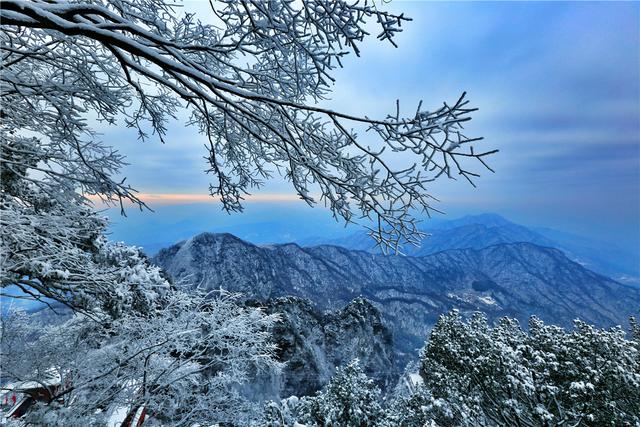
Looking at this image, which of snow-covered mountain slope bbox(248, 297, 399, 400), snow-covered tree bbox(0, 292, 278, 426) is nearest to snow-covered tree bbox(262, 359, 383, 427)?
snow-covered tree bbox(0, 292, 278, 426)

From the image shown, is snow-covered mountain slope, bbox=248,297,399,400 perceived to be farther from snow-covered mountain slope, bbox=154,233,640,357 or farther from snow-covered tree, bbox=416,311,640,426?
snow-covered tree, bbox=416,311,640,426

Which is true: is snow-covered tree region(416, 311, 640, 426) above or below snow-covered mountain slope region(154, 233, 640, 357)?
above

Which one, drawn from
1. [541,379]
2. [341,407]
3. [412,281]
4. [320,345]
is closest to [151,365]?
[341,407]

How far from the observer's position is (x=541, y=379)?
764cm

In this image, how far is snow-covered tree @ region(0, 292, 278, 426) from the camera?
16.8ft

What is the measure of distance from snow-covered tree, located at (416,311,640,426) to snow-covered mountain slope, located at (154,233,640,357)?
977 inches

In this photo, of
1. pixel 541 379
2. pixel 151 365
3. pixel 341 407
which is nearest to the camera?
pixel 151 365

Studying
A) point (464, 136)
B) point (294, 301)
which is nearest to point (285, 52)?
point (464, 136)

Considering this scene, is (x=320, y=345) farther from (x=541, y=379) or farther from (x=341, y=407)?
(x=541, y=379)

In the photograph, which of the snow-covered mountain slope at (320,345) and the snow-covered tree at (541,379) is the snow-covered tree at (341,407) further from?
the snow-covered mountain slope at (320,345)

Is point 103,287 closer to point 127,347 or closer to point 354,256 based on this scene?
point 127,347

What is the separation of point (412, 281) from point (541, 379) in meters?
153

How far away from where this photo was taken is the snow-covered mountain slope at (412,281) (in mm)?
59312

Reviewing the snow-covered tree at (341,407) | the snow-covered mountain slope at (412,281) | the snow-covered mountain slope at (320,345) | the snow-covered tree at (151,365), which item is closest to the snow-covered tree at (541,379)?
the snow-covered tree at (341,407)
